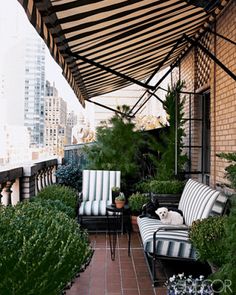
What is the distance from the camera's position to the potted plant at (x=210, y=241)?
348 cm

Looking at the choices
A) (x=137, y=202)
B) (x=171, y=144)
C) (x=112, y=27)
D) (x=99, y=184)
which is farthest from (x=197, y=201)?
(x=171, y=144)

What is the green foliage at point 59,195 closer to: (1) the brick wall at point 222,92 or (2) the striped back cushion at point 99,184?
(2) the striped back cushion at point 99,184

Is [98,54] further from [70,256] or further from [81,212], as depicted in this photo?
[70,256]

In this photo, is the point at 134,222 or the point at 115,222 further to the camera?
the point at 134,222

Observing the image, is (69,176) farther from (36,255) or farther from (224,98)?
(36,255)

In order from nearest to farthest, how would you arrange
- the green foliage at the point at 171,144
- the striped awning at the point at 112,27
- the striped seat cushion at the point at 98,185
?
the striped awning at the point at 112,27
the striped seat cushion at the point at 98,185
the green foliage at the point at 171,144

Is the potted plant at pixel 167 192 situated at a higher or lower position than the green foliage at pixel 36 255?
lower

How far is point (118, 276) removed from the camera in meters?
4.49

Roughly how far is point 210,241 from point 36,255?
2.03 metres

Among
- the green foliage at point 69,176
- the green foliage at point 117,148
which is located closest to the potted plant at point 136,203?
the green foliage at point 117,148

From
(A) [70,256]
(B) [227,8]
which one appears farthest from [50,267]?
(B) [227,8]

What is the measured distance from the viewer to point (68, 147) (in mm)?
11945

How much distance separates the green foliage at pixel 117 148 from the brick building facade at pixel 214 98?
1.28 m

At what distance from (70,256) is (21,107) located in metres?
15.0
